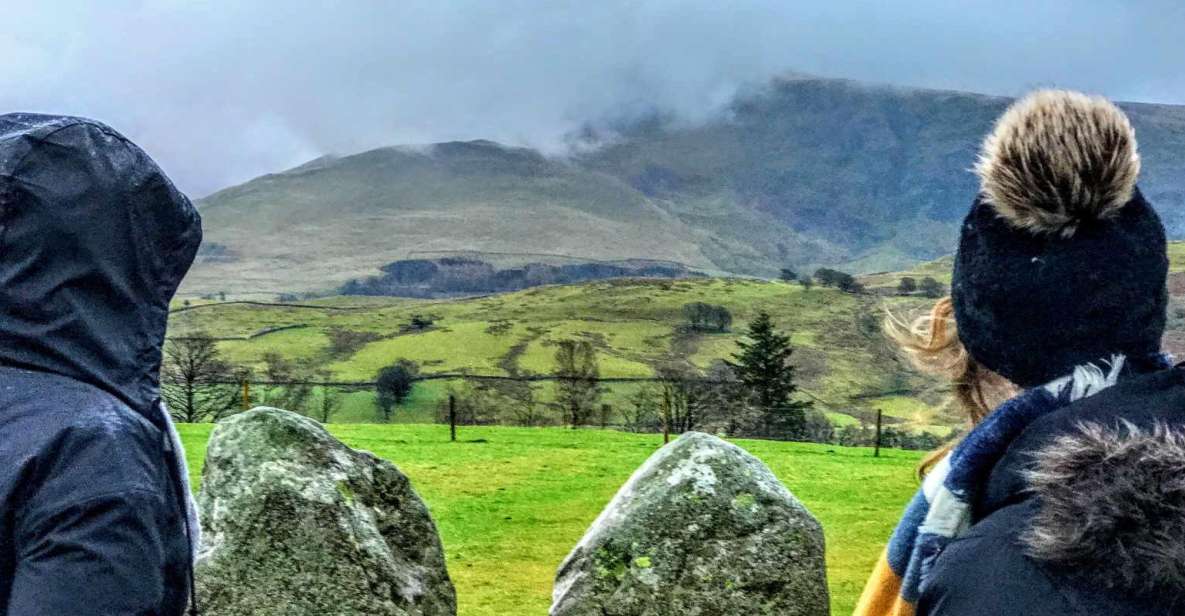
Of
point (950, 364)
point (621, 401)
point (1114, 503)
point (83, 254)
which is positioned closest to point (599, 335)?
point (621, 401)

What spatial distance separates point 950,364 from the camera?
2908 mm

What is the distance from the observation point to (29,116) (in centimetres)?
292

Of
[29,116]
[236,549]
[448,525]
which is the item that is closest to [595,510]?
[448,525]

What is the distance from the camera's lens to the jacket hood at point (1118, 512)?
6.70 feet

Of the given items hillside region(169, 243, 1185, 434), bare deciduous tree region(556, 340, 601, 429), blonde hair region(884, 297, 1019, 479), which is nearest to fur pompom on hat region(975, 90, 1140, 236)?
blonde hair region(884, 297, 1019, 479)

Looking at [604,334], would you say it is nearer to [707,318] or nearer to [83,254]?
[707,318]

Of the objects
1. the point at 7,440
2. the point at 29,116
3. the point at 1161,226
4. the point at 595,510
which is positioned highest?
the point at 29,116

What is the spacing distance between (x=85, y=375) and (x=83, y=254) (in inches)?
11.8

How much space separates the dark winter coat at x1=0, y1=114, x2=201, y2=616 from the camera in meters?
2.38

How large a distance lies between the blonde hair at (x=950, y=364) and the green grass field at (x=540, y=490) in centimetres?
993

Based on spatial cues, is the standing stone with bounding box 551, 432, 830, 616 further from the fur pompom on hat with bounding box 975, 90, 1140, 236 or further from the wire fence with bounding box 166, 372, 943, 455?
the wire fence with bounding box 166, 372, 943, 455

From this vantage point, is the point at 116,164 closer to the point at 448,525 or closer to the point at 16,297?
the point at 16,297

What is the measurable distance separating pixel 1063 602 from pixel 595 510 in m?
16.5

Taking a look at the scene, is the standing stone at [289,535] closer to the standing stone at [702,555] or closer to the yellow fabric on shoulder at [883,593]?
the standing stone at [702,555]
